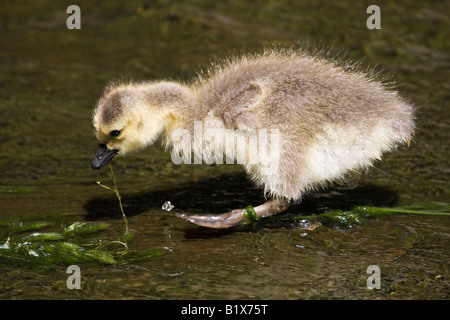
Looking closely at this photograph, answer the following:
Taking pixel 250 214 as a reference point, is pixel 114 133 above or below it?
Answer: above

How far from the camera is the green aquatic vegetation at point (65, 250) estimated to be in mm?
3316

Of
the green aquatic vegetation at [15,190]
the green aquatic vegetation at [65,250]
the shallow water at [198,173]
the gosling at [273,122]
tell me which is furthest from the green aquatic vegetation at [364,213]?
the green aquatic vegetation at [15,190]

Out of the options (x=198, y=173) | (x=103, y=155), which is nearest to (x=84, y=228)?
(x=103, y=155)

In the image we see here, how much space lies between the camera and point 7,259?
3326 millimetres

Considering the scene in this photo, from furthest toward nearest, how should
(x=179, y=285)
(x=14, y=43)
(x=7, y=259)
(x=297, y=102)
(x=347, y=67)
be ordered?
1. (x=14, y=43)
2. (x=347, y=67)
3. (x=297, y=102)
4. (x=7, y=259)
5. (x=179, y=285)

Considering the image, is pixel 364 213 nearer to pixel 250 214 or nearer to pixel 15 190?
pixel 250 214

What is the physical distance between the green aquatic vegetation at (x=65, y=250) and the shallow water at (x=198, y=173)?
45 millimetres

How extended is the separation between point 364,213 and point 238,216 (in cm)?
72

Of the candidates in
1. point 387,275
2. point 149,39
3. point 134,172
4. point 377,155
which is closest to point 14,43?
point 149,39

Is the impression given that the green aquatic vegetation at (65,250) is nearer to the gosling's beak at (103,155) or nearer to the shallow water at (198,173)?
the shallow water at (198,173)

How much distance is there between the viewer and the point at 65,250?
Result: 11.1 feet

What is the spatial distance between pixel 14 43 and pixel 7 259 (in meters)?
4.06

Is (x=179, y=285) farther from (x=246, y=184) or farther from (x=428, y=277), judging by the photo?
(x=246, y=184)

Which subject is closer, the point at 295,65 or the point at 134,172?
the point at 295,65
